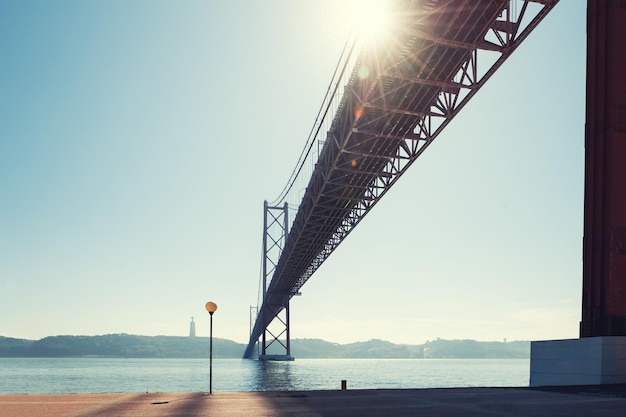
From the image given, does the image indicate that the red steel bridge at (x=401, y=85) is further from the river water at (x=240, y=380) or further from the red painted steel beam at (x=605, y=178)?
the river water at (x=240, y=380)

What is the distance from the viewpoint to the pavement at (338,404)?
1122 centimetres

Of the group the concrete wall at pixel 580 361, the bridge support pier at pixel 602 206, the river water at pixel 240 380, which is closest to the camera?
the concrete wall at pixel 580 361

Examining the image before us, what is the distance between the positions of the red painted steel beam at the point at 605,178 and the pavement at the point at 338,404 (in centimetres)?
449

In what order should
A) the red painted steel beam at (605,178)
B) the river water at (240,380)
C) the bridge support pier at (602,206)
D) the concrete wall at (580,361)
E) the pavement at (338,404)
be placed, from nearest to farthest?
1. the pavement at (338,404)
2. the concrete wall at (580,361)
3. the bridge support pier at (602,206)
4. the red painted steel beam at (605,178)
5. the river water at (240,380)

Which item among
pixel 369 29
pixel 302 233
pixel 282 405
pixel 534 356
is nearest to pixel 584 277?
pixel 534 356

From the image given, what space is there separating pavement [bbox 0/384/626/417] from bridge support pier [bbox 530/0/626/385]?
13.1 ft

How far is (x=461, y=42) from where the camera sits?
65.3 feet

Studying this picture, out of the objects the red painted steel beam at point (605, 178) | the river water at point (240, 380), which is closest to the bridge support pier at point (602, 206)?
the red painted steel beam at point (605, 178)

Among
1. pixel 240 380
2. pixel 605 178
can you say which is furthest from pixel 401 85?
pixel 240 380

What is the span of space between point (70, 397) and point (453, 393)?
→ 9759mm

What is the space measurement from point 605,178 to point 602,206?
0.99 metres

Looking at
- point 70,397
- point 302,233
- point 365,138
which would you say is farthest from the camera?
point 302,233

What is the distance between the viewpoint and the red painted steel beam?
1977 centimetres

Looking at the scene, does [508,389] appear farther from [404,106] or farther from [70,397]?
[404,106]
